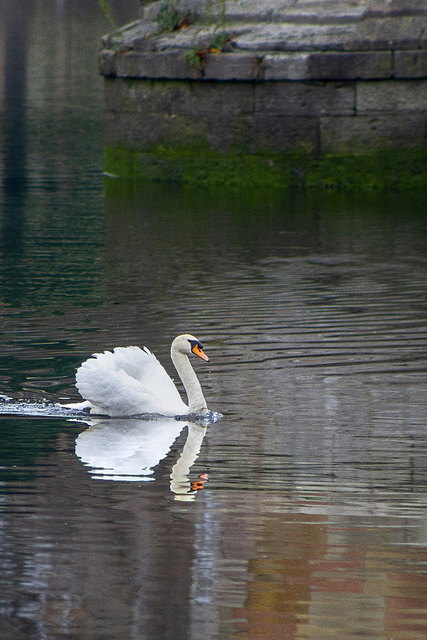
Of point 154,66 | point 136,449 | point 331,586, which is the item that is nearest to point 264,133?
point 154,66

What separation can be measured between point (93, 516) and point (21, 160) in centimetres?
1733

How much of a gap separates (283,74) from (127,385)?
1112cm

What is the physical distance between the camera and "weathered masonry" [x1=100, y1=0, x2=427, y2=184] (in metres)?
17.9

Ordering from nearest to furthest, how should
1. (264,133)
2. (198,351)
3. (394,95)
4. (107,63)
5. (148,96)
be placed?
(198,351)
(394,95)
(264,133)
(148,96)
(107,63)

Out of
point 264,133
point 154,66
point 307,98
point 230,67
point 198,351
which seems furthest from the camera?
point 154,66

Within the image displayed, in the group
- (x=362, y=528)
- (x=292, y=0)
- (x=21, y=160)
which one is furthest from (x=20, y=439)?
(x=21, y=160)

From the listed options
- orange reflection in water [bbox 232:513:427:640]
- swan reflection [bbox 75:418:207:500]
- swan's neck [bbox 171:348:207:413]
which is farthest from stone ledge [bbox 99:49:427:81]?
orange reflection in water [bbox 232:513:427:640]

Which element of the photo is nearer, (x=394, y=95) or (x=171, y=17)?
(x=394, y=95)

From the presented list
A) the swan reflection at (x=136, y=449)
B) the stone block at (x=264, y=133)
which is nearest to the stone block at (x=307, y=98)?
Answer: the stone block at (x=264, y=133)

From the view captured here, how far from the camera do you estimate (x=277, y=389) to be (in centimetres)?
848

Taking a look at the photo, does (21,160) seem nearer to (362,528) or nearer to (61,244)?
(61,244)

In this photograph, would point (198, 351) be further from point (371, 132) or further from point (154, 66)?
point (154, 66)

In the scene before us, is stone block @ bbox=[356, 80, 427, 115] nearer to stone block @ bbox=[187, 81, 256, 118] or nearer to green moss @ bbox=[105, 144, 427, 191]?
green moss @ bbox=[105, 144, 427, 191]

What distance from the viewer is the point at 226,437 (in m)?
7.40
